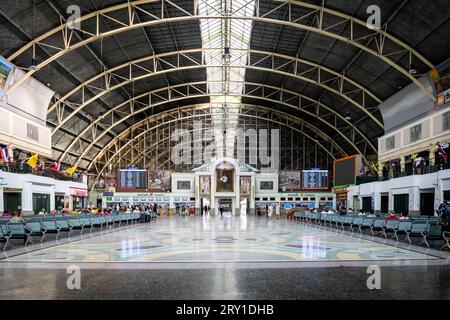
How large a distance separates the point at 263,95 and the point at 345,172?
13.8 meters

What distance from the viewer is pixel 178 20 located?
26.6m

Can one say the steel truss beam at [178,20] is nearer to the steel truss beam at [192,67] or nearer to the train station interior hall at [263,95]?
the train station interior hall at [263,95]

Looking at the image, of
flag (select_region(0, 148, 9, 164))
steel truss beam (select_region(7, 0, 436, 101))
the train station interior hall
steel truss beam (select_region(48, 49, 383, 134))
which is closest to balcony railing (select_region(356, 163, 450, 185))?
the train station interior hall

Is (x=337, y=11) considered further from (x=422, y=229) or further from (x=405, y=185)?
(x=422, y=229)

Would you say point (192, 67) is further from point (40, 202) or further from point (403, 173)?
point (403, 173)

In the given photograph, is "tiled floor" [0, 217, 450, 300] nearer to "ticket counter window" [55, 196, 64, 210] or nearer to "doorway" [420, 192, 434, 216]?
"doorway" [420, 192, 434, 216]

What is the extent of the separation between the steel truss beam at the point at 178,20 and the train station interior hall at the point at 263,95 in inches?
5.8

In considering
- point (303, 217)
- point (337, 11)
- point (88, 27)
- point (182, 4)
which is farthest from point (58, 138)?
point (337, 11)

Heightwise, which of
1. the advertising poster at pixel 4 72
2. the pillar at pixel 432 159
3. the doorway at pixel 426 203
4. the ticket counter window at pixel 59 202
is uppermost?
the advertising poster at pixel 4 72

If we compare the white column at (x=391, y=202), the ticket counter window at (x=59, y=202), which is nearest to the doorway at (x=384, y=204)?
the white column at (x=391, y=202)

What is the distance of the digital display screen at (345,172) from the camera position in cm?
4294

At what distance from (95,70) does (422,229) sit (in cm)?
3166

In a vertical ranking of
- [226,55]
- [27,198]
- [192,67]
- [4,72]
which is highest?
[192,67]

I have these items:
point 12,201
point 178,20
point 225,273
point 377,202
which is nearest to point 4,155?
point 12,201
